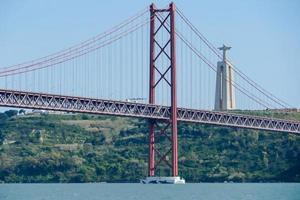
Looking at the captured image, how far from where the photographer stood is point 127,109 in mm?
109125

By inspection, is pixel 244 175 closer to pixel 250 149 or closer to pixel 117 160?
pixel 250 149

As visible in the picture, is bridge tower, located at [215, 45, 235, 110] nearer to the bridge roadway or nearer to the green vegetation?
the green vegetation

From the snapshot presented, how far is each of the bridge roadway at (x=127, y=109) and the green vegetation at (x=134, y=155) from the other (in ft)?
32.1

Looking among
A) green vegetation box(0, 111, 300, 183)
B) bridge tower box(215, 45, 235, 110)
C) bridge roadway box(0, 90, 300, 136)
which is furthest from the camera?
bridge tower box(215, 45, 235, 110)

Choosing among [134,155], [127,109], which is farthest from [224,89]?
[127,109]

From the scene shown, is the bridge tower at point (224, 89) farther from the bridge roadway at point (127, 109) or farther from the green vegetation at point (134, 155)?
the bridge roadway at point (127, 109)

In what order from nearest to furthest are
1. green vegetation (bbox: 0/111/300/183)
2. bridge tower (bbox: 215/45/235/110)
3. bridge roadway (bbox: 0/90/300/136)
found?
bridge roadway (bbox: 0/90/300/136) < green vegetation (bbox: 0/111/300/183) < bridge tower (bbox: 215/45/235/110)

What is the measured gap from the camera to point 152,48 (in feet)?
369

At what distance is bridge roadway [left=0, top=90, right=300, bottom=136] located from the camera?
98.5 meters

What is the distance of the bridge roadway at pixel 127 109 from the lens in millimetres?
98500

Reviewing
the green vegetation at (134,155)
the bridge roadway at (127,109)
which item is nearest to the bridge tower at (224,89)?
the green vegetation at (134,155)

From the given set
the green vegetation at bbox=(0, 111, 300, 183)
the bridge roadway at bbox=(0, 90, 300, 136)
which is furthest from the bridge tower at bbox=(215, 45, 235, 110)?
the bridge roadway at bbox=(0, 90, 300, 136)

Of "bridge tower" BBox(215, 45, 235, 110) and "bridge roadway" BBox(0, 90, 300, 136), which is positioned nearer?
"bridge roadway" BBox(0, 90, 300, 136)

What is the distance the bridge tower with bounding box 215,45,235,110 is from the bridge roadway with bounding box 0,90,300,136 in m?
27.7
